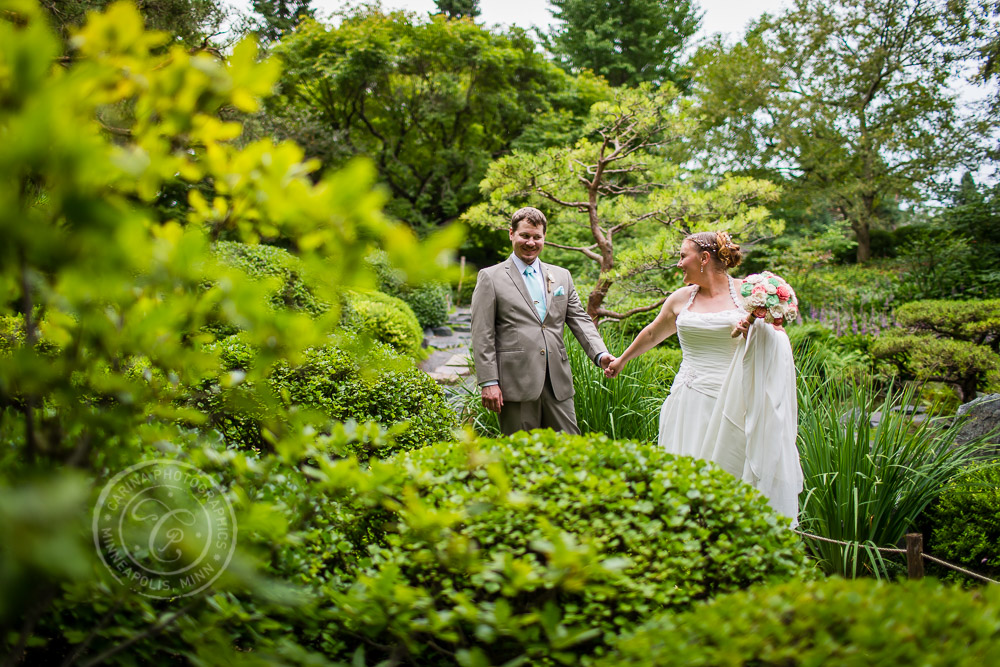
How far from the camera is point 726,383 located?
10.7ft

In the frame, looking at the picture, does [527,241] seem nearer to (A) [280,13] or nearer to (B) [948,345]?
(B) [948,345]

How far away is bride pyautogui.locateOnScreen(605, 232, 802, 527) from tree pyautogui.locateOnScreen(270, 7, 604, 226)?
44.5ft

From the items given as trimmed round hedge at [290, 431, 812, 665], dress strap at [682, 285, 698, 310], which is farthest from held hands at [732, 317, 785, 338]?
trimmed round hedge at [290, 431, 812, 665]

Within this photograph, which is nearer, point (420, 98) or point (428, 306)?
point (428, 306)

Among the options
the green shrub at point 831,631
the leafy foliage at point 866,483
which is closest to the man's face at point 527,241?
the leafy foliage at point 866,483

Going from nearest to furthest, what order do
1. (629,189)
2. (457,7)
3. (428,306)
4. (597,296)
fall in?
1. (597,296)
2. (629,189)
3. (428,306)
4. (457,7)

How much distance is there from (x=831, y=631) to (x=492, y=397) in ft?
7.87

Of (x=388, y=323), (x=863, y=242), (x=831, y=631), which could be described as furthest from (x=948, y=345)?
(x=863, y=242)

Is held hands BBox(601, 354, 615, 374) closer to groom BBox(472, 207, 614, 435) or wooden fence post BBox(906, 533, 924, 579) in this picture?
groom BBox(472, 207, 614, 435)

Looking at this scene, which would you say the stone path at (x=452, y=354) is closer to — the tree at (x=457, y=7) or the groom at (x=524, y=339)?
the groom at (x=524, y=339)

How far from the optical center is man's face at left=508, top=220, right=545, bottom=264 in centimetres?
364

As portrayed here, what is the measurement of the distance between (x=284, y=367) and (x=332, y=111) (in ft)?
57.3

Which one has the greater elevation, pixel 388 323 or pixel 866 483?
pixel 388 323

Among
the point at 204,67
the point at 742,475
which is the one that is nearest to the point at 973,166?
the point at 742,475
